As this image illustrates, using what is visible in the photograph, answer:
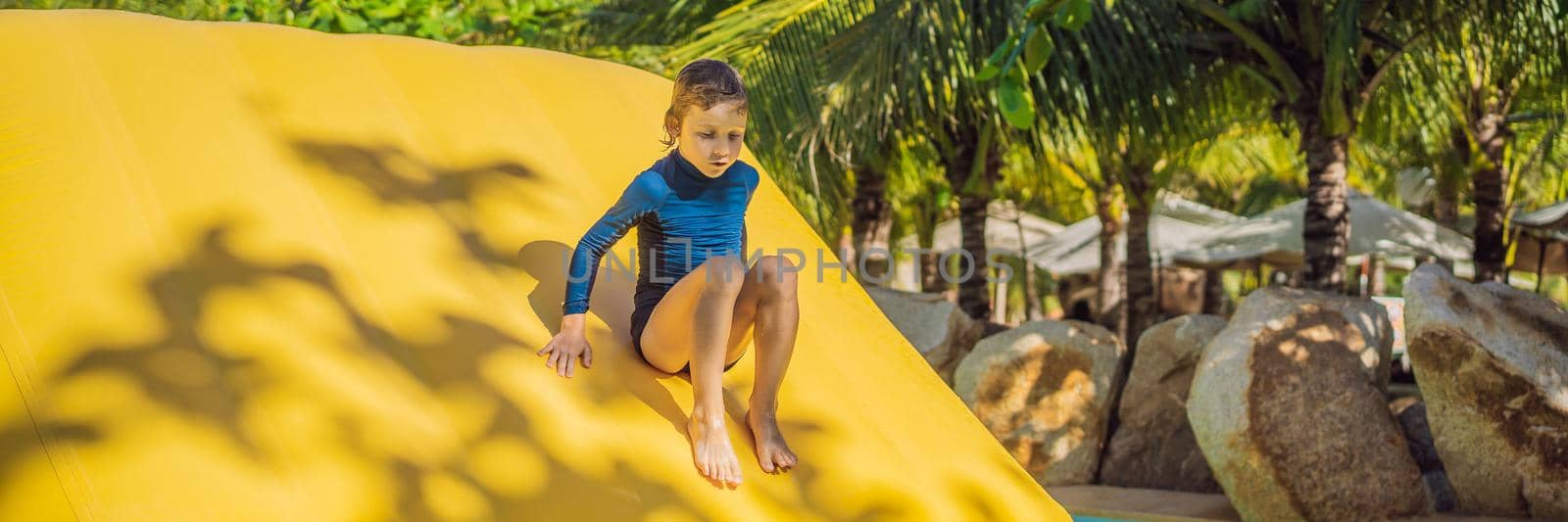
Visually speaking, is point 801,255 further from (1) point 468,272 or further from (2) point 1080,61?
(2) point 1080,61

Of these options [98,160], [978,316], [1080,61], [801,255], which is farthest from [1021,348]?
[98,160]

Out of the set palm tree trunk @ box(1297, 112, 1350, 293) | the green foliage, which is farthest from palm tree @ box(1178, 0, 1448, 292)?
the green foliage

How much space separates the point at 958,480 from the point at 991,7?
16.0 ft

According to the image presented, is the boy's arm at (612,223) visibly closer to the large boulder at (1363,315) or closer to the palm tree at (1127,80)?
the palm tree at (1127,80)

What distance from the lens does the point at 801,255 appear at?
169 inches

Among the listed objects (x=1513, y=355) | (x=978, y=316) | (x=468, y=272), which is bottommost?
(x=978, y=316)

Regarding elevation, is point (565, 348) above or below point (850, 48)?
below

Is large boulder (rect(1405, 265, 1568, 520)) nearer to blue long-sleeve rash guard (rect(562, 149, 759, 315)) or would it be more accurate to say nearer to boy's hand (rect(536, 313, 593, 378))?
blue long-sleeve rash guard (rect(562, 149, 759, 315))

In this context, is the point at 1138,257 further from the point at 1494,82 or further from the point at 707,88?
the point at 707,88

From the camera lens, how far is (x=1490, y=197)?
1193 centimetres

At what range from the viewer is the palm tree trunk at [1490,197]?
11297 mm

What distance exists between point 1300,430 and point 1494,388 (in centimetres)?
96

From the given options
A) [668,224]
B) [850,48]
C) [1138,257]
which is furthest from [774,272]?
[1138,257]

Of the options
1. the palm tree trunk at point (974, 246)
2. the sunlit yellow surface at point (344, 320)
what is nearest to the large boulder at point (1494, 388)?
the sunlit yellow surface at point (344, 320)
